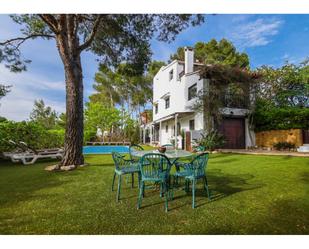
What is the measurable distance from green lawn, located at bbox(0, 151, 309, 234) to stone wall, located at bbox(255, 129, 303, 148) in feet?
26.1

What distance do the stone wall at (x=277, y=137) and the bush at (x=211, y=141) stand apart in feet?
11.3

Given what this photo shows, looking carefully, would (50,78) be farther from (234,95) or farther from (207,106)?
(234,95)

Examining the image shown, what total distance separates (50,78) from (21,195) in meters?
6.21

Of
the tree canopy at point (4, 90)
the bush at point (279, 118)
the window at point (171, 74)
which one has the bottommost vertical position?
the bush at point (279, 118)

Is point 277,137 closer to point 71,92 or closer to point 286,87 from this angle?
point 286,87

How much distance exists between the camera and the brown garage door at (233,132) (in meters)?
12.8

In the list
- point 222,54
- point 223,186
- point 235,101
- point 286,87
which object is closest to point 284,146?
point 235,101

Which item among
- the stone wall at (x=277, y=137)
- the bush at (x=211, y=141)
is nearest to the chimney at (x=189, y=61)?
the bush at (x=211, y=141)

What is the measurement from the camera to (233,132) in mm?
13031

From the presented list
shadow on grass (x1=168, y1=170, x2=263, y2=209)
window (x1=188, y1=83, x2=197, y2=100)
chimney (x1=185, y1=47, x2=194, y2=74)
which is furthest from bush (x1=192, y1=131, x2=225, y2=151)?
shadow on grass (x1=168, y1=170, x2=263, y2=209)

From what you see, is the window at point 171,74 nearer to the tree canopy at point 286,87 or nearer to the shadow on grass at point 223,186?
the tree canopy at point 286,87

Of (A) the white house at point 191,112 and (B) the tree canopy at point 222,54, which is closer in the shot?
(A) the white house at point 191,112

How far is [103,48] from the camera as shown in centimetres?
812
